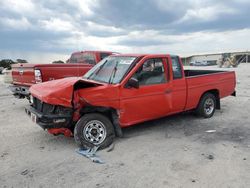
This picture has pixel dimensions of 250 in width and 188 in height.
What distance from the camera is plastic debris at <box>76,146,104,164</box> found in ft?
14.9

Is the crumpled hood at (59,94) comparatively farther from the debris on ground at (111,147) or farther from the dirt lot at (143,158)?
the debris on ground at (111,147)

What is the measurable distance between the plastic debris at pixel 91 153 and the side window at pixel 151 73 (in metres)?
1.73

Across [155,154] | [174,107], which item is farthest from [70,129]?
[174,107]

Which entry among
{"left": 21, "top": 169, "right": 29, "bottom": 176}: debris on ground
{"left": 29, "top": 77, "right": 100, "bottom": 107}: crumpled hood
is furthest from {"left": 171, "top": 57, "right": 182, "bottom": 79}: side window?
{"left": 21, "top": 169, "right": 29, "bottom": 176}: debris on ground

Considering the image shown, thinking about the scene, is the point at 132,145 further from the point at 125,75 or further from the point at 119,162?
the point at 125,75

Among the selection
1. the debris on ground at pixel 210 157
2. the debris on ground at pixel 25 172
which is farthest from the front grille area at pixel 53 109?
the debris on ground at pixel 210 157

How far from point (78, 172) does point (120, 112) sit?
65.2 inches

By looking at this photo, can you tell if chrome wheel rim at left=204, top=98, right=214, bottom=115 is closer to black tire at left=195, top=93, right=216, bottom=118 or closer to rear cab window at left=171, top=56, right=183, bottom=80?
black tire at left=195, top=93, right=216, bottom=118

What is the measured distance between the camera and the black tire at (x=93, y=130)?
5.01m

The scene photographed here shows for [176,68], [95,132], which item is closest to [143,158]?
[95,132]

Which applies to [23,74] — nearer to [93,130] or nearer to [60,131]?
[60,131]

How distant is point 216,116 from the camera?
7.65 meters

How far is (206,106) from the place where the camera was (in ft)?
24.3

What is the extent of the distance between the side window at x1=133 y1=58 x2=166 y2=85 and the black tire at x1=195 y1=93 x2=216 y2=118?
1.74m
